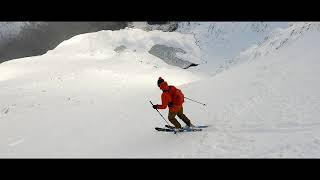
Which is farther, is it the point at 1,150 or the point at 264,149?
the point at 1,150

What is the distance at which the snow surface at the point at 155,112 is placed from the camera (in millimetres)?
11625

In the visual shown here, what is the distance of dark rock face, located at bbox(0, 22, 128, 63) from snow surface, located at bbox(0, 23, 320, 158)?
948cm

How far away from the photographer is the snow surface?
11.6 m

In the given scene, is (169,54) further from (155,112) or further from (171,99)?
(171,99)

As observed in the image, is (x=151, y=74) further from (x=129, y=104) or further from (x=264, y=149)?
(x=264, y=149)

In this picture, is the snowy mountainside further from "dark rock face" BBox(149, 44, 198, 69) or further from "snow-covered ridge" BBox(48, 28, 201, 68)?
"dark rock face" BBox(149, 44, 198, 69)

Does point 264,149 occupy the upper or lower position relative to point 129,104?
lower

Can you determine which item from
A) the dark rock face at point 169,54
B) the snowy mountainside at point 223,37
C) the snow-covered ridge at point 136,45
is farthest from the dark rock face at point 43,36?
the snowy mountainside at point 223,37

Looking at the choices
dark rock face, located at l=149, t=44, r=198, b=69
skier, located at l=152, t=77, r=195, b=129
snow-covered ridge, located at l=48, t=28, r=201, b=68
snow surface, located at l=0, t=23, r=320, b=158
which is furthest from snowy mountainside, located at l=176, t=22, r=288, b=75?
skier, located at l=152, t=77, r=195, b=129
